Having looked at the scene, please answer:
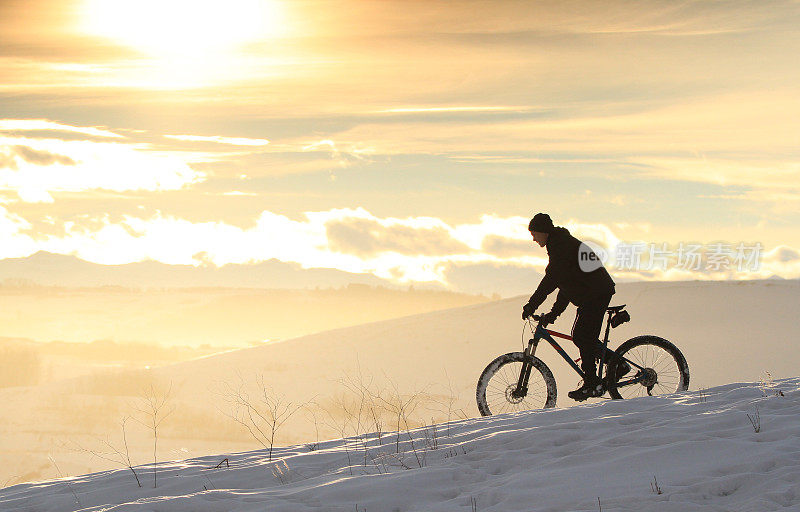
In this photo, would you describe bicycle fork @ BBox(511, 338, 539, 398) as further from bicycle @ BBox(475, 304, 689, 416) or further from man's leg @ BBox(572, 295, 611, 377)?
man's leg @ BBox(572, 295, 611, 377)

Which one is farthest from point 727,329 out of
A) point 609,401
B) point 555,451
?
point 555,451

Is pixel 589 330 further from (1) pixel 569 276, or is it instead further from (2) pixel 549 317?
(1) pixel 569 276

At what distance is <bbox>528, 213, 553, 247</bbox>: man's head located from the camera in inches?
373

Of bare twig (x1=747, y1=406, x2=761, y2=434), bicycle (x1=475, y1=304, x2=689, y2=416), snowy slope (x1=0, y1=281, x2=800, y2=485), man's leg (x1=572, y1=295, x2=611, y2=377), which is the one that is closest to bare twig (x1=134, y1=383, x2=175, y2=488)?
snowy slope (x1=0, y1=281, x2=800, y2=485)

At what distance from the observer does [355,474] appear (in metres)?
6.98

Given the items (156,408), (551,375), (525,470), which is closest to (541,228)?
(551,375)

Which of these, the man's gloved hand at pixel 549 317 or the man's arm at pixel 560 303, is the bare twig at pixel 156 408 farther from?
the man's arm at pixel 560 303

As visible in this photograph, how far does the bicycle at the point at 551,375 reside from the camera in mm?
9789

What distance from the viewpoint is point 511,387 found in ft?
32.7

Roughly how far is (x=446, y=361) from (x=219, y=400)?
14786 mm

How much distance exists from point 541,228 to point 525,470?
364 cm

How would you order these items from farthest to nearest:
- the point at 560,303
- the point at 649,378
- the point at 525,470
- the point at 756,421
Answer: the point at 649,378
the point at 560,303
the point at 756,421
the point at 525,470

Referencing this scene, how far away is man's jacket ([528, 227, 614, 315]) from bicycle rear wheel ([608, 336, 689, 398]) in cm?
89

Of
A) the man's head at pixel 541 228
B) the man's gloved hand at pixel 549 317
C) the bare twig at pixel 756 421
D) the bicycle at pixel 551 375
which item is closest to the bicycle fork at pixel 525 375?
the bicycle at pixel 551 375
